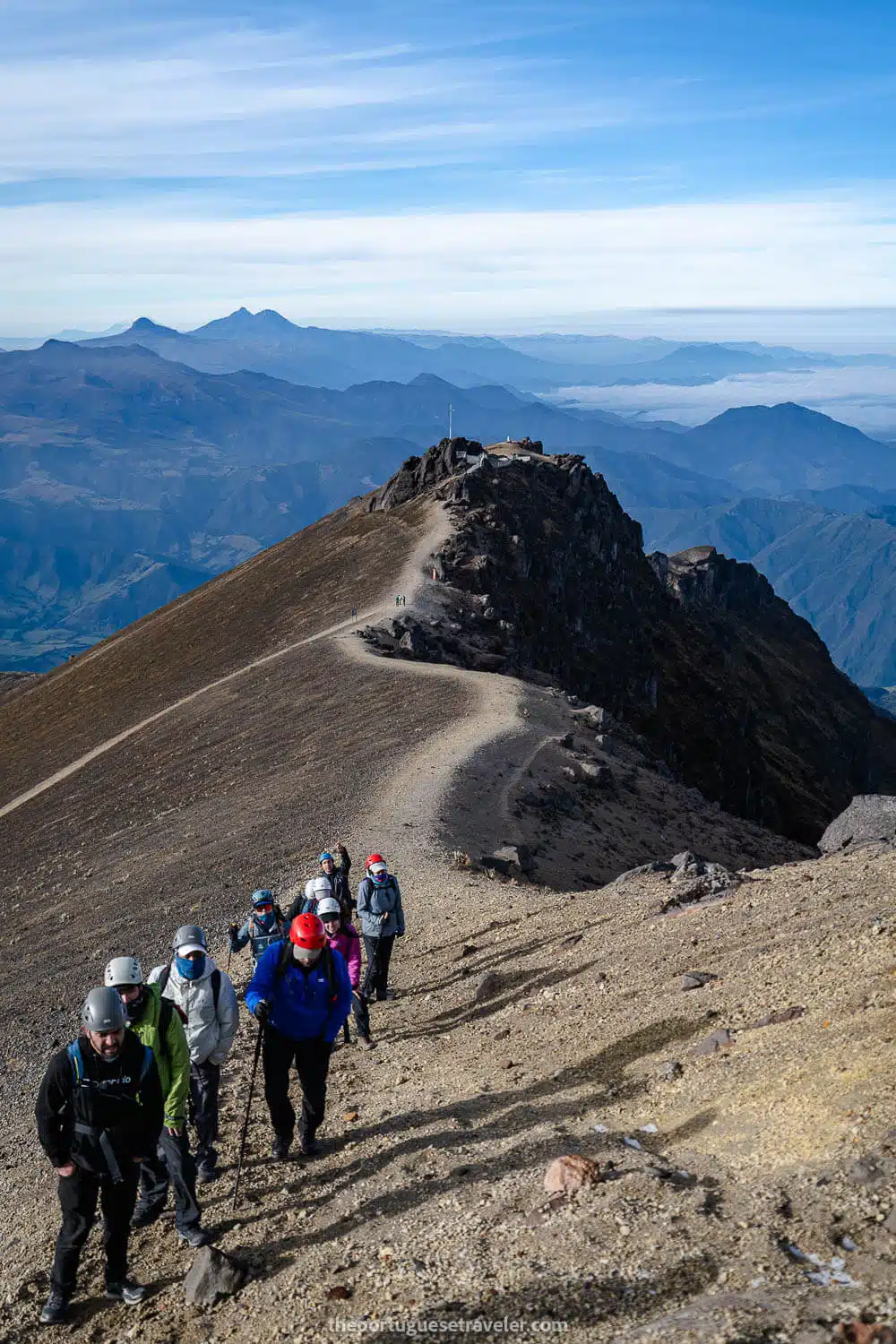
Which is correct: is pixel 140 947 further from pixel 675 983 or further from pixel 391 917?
pixel 675 983

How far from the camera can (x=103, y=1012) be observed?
31.2ft

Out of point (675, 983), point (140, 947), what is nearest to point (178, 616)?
point (140, 947)

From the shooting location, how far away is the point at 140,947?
26.0 meters

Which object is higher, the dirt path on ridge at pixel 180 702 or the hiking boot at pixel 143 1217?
the hiking boot at pixel 143 1217

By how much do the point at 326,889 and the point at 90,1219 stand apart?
5.95 m

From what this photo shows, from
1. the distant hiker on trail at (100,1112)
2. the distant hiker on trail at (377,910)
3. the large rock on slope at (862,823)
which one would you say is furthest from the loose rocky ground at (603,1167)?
the large rock on slope at (862,823)

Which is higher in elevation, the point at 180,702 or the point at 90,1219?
the point at 90,1219

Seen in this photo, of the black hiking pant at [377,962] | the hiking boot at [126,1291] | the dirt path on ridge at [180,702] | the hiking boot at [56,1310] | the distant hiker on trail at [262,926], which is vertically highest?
the distant hiker on trail at [262,926]

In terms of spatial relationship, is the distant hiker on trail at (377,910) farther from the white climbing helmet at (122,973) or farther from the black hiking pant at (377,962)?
the white climbing helmet at (122,973)

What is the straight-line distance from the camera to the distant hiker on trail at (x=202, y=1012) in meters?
11.8

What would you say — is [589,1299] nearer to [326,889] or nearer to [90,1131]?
[90,1131]

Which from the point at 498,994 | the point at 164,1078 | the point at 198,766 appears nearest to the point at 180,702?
the point at 198,766

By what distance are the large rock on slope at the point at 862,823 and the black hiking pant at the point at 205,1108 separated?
706 inches

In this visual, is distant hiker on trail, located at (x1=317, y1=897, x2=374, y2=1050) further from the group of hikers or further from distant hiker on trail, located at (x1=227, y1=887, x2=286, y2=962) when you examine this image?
distant hiker on trail, located at (x1=227, y1=887, x2=286, y2=962)
